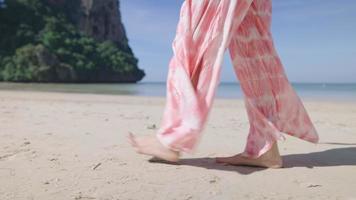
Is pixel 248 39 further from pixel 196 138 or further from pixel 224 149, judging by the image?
pixel 224 149

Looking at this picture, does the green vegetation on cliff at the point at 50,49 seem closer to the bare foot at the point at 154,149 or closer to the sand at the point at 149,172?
the sand at the point at 149,172

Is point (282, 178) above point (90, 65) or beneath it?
above

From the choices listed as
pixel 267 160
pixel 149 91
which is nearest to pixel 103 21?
pixel 149 91

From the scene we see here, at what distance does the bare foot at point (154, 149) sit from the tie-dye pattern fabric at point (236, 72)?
3.4 inches

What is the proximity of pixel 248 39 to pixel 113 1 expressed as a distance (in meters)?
89.2

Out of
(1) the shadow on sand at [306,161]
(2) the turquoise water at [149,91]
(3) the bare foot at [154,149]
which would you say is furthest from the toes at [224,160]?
(2) the turquoise water at [149,91]

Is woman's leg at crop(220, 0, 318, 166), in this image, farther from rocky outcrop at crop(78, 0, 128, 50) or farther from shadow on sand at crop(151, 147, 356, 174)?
rocky outcrop at crop(78, 0, 128, 50)

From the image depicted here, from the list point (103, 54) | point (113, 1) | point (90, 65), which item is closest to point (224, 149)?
point (90, 65)

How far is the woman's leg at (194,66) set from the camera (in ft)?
8.75

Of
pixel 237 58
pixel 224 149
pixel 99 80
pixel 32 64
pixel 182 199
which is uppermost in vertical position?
pixel 237 58

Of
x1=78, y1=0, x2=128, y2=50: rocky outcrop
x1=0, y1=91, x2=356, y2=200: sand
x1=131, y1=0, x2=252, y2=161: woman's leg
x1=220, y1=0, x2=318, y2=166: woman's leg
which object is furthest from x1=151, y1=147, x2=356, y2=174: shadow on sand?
x1=78, y1=0, x2=128, y2=50: rocky outcrop

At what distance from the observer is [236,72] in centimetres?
292

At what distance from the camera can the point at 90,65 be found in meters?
65.9

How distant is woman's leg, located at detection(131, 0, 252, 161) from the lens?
2.67 meters
